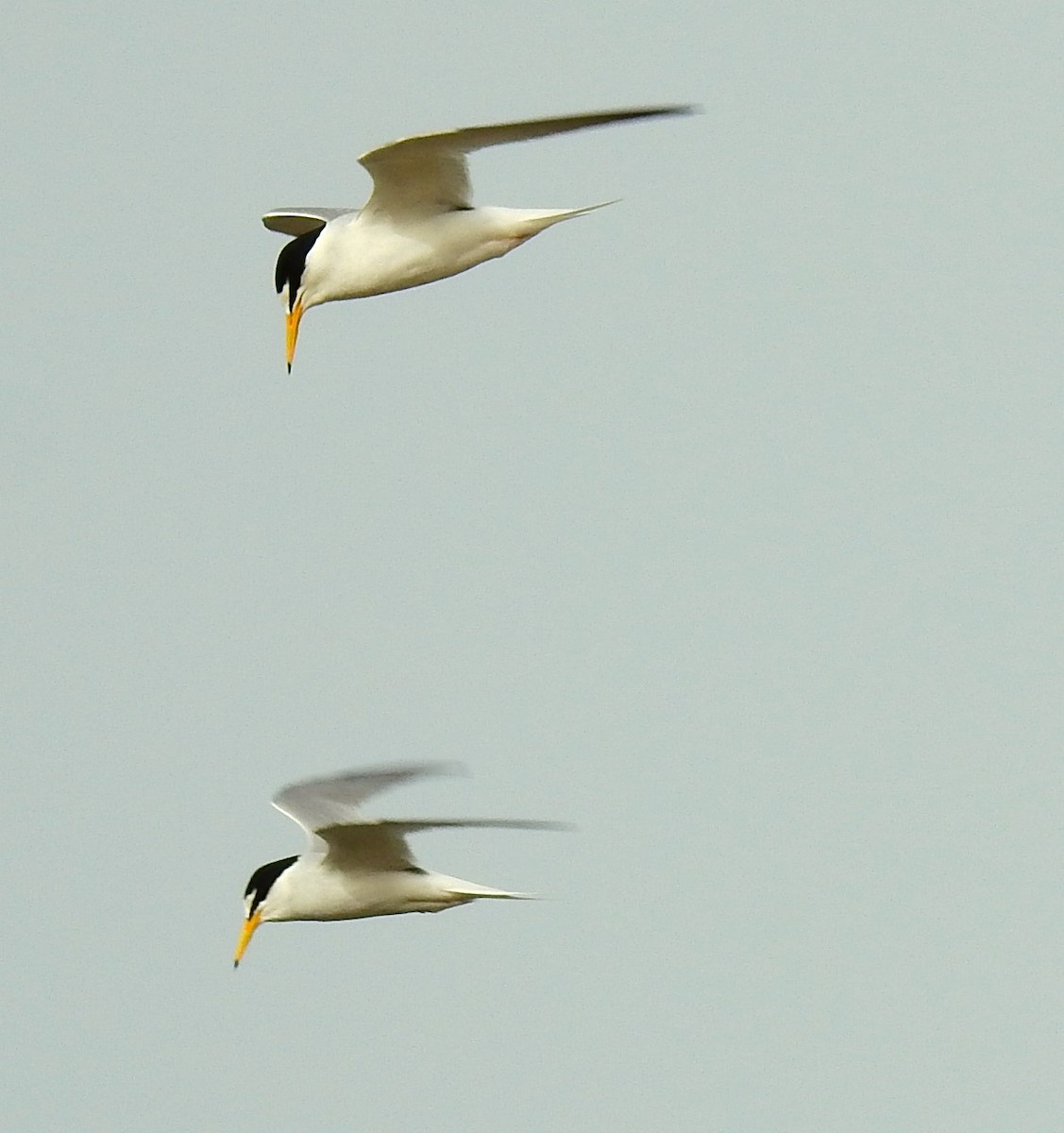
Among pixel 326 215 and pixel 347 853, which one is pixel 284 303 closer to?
pixel 326 215

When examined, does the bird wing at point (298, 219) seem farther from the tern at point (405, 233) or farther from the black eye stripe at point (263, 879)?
the black eye stripe at point (263, 879)

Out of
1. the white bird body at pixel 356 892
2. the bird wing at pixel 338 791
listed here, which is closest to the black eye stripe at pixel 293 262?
the bird wing at pixel 338 791

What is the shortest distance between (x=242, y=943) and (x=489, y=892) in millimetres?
1721

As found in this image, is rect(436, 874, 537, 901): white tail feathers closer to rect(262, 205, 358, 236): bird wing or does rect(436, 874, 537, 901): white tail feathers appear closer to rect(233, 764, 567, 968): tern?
rect(233, 764, 567, 968): tern

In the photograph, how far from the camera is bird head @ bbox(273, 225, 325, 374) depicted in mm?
13641

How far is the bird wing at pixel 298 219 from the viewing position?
1484 cm

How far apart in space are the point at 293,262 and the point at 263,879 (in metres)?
2.76

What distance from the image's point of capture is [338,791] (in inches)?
550

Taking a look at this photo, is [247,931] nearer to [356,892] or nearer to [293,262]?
[356,892]

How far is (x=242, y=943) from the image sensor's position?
13797 millimetres

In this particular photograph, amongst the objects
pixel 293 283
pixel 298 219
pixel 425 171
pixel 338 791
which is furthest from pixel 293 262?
pixel 338 791

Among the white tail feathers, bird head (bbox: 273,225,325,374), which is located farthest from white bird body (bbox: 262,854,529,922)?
bird head (bbox: 273,225,325,374)

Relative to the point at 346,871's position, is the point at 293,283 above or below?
above

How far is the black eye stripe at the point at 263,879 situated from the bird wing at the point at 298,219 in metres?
3.03
